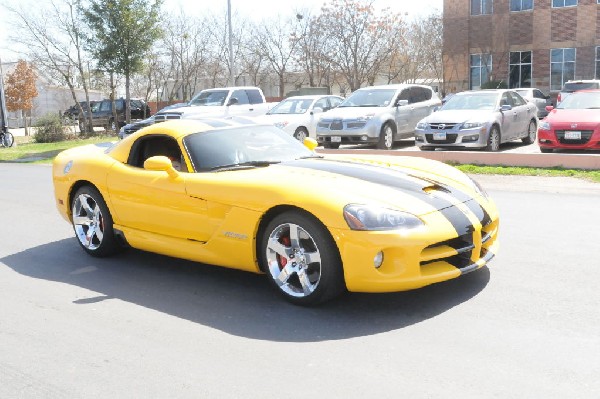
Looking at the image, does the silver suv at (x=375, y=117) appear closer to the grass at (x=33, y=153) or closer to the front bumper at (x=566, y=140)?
the front bumper at (x=566, y=140)

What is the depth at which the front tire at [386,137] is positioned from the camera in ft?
54.2

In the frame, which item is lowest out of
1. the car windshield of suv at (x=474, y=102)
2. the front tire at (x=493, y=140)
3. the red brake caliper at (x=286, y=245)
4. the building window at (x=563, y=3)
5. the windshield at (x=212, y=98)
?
the red brake caliper at (x=286, y=245)

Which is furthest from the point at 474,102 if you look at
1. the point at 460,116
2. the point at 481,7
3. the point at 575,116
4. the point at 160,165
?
the point at 481,7

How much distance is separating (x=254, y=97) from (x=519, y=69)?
2254cm

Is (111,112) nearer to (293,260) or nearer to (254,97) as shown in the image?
(254,97)

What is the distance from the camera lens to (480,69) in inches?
1577

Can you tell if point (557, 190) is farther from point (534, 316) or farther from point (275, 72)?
point (275, 72)

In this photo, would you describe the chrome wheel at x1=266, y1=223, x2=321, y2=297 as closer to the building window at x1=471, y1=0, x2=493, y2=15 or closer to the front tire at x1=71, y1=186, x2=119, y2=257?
the front tire at x1=71, y1=186, x2=119, y2=257

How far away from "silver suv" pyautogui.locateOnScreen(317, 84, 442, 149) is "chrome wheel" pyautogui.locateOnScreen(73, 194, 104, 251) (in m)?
10.5

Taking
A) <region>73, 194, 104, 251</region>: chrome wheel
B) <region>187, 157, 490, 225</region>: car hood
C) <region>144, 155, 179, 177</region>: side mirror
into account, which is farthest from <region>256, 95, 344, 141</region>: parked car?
<region>187, 157, 490, 225</region>: car hood

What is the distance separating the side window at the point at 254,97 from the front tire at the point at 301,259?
17.9 m

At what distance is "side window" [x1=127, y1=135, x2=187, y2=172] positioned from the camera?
6168 mm

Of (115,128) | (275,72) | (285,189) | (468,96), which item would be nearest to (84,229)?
(285,189)

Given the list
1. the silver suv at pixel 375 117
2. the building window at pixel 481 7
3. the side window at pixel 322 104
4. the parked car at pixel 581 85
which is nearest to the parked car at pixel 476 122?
the silver suv at pixel 375 117
